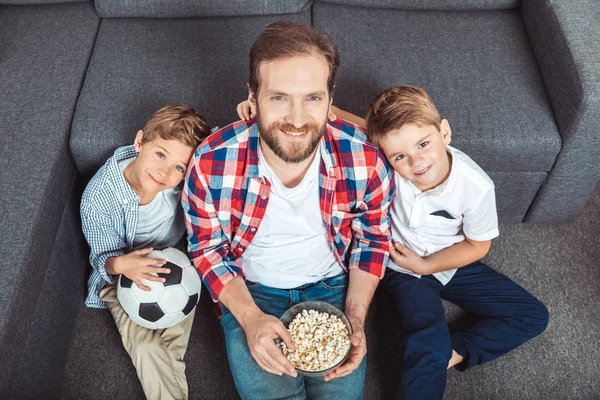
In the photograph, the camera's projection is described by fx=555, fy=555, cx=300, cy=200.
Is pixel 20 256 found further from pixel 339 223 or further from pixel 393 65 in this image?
pixel 393 65

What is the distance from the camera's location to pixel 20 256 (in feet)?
5.30

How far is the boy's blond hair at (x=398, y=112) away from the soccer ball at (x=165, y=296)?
73cm

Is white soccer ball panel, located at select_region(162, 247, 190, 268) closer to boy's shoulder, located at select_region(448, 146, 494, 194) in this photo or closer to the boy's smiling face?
the boy's smiling face

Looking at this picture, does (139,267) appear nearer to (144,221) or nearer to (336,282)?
(144,221)

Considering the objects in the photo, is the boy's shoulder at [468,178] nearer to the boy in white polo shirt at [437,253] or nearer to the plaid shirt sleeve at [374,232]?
the boy in white polo shirt at [437,253]

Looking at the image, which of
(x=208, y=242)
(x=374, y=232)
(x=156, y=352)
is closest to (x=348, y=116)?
(x=374, y=232)

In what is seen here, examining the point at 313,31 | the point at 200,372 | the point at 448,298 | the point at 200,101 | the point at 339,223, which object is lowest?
the point at 200,372

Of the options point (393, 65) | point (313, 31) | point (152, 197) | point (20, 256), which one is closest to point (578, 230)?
point (393, 65)

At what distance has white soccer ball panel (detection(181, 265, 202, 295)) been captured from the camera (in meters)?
1.76

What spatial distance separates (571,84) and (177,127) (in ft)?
4.20

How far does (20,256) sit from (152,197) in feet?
1.40

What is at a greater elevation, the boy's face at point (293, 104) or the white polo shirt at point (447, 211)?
the boy's face at point (293, 104)

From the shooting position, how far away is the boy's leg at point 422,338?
5.66ft

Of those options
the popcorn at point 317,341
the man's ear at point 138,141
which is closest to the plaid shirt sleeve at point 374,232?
the popcorn at point 317,341
